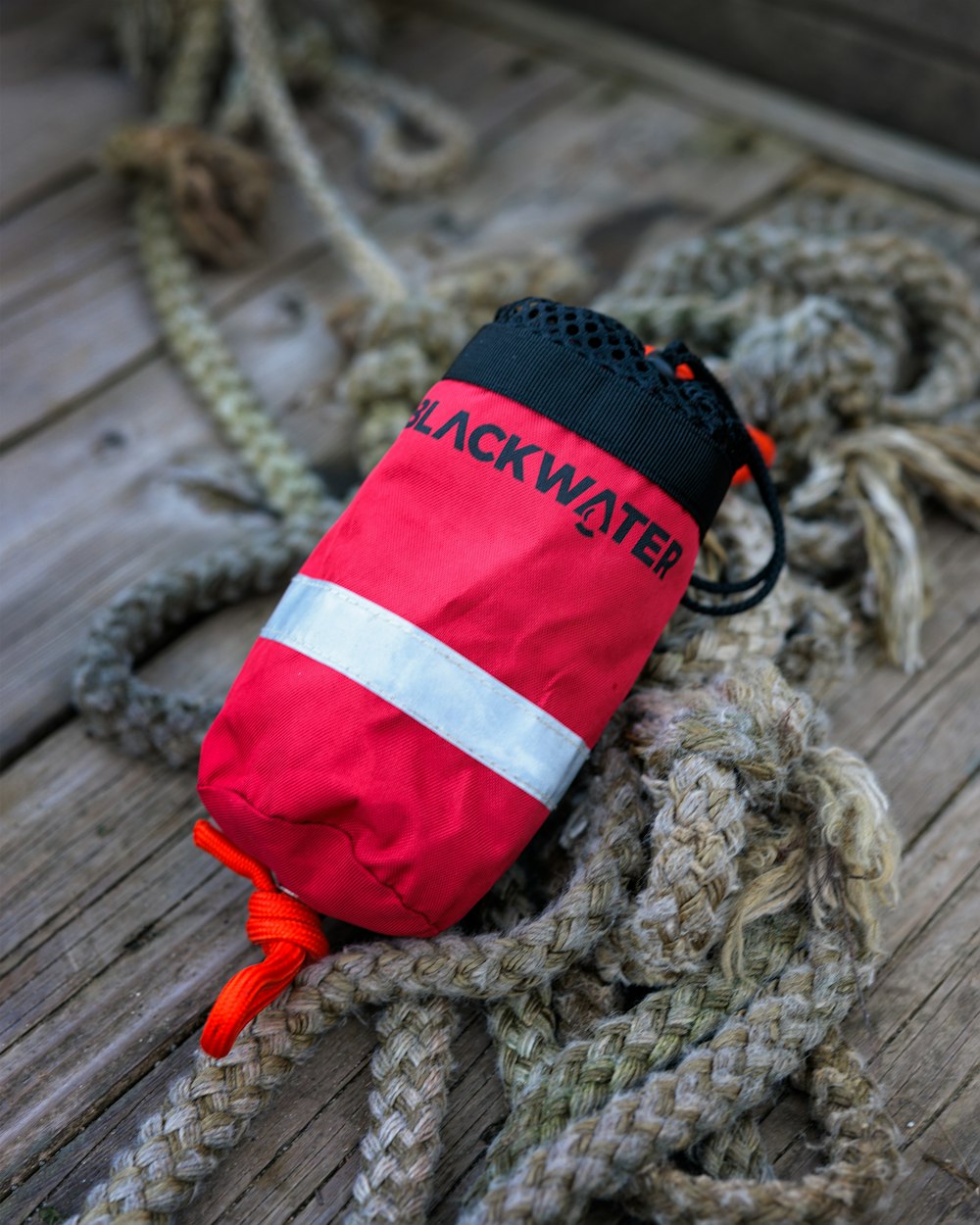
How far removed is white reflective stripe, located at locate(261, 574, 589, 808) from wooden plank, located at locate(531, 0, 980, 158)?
157 cm

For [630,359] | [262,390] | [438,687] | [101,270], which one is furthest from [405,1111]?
[101,270]

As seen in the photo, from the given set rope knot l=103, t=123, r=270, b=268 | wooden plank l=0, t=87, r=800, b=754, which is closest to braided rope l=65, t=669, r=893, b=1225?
wooden plank l=0, t=87, r=800, b=754

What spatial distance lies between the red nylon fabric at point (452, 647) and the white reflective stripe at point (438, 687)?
0.03ft

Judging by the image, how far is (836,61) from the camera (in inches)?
77.2

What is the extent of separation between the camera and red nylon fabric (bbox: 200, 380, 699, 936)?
880mm

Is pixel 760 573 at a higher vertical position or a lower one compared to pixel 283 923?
higher

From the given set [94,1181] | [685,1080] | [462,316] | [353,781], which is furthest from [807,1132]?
[462,316]

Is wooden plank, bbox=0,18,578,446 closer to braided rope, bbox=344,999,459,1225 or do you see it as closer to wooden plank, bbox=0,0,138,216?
wooden plank, bbox=0,0,138,216

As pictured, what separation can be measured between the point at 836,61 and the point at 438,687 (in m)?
1.68

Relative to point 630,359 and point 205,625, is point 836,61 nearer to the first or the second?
point 630,359

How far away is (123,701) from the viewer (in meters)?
1.18

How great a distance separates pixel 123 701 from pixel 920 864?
88 centimetres

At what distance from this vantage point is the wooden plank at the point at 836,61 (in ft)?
6.11

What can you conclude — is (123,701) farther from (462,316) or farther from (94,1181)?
(462,316)
